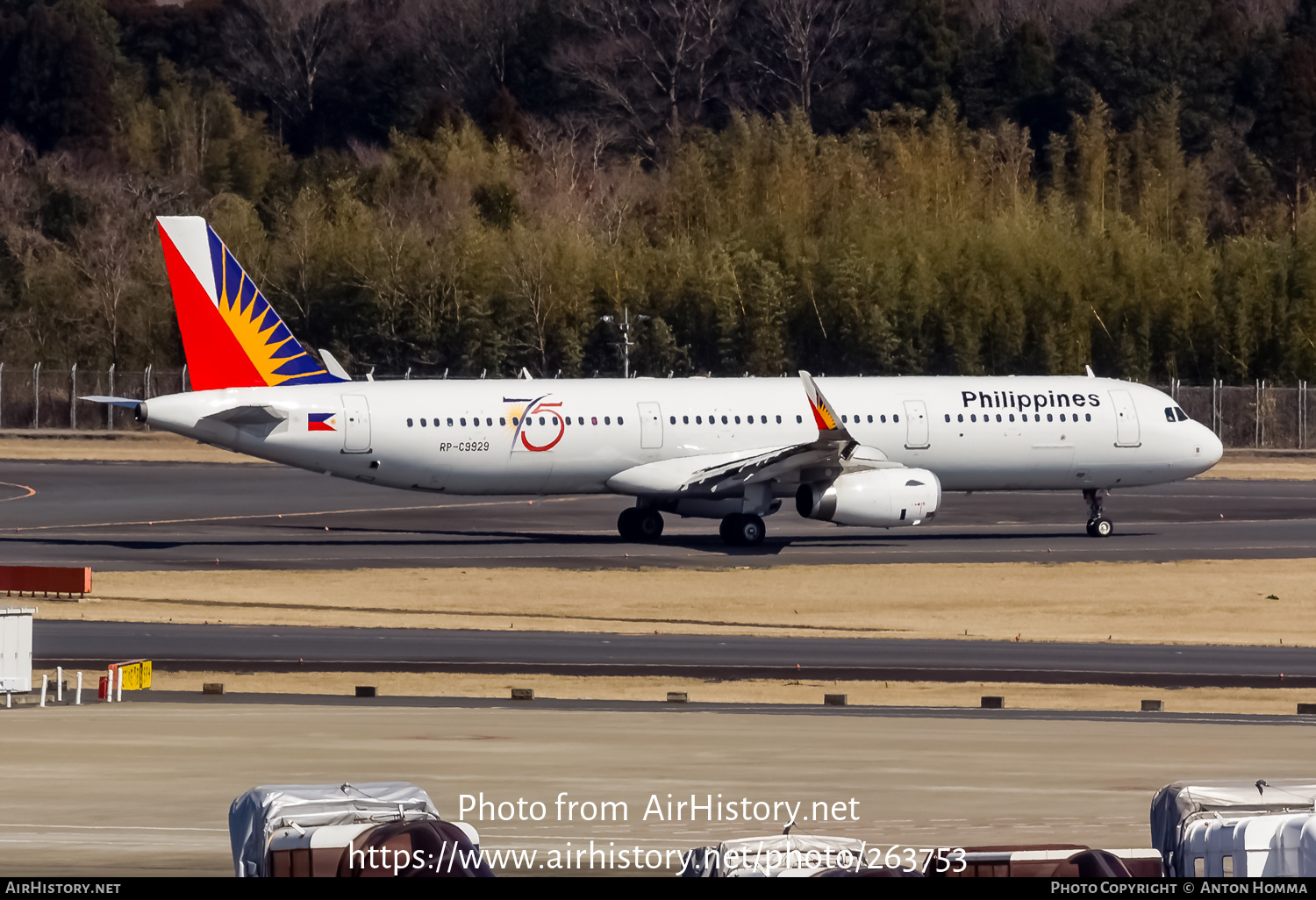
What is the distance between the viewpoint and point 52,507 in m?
61.7

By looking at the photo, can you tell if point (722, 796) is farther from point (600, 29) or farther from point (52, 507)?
point (600, 29)

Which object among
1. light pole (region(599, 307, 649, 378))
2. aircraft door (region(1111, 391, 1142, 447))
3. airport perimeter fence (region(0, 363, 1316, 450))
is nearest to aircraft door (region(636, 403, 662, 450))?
aircraft door (region(1111, 391, 1142, 447))

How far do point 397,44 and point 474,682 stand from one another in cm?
14892

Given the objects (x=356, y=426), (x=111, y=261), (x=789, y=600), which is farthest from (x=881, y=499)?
(x=111, y=261)

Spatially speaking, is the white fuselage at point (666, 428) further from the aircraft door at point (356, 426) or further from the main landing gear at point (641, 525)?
the main landing gear at point (641, 525)

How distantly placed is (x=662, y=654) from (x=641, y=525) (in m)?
19.7

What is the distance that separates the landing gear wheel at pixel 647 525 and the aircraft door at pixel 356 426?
7.83 m

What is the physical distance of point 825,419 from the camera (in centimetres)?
5009

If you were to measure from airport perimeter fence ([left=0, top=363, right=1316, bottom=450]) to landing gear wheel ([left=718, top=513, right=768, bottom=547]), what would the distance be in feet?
155

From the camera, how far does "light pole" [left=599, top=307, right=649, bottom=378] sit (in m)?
97.5

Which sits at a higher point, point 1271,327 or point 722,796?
point 1271,327

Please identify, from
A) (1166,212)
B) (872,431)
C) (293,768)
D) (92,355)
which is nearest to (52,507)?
(872,431)

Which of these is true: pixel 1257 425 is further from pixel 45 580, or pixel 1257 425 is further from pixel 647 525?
pixel 45 580

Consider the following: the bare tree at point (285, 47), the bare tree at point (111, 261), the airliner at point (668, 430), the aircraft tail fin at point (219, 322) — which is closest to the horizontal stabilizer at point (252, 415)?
the airliner at point (668, 430)
